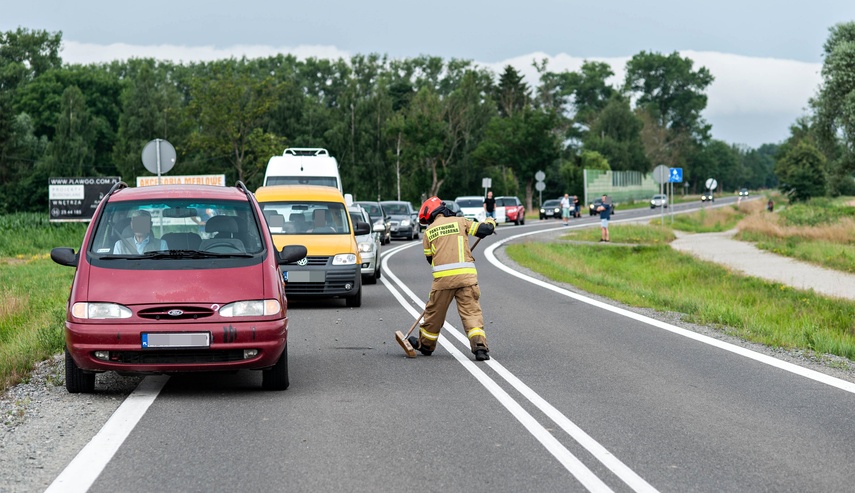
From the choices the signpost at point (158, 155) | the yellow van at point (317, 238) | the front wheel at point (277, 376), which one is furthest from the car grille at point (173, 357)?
the signpost at point (158, 155)

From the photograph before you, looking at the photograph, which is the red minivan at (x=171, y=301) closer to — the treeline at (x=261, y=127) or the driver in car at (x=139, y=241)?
the driver in car at (x=139, y=241)

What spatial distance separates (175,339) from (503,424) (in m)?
2.54

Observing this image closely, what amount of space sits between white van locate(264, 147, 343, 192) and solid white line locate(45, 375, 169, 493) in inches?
731

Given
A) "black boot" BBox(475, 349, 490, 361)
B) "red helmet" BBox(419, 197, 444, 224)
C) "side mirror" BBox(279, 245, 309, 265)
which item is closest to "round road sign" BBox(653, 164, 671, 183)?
"red helmet" BBox(419, 197, 444, 224)

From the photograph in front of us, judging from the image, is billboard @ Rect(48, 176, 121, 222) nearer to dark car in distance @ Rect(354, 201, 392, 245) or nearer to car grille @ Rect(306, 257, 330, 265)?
dark car in distance @ Rect(354, 201, 392, 245)

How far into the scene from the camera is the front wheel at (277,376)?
8695 millimetres

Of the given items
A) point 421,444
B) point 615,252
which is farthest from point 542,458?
point 615,252

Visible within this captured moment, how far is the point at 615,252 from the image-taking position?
115 ft

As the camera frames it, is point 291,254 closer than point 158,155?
Yes

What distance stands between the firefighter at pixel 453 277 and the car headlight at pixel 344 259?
210 inches

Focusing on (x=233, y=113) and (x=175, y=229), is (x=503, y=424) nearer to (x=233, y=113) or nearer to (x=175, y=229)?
(x=175, y=229)

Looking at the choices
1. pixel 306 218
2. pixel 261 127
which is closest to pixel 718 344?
pixel 306 218

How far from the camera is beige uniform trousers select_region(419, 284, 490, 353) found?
10.5 meters

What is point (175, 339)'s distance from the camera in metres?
8.11
